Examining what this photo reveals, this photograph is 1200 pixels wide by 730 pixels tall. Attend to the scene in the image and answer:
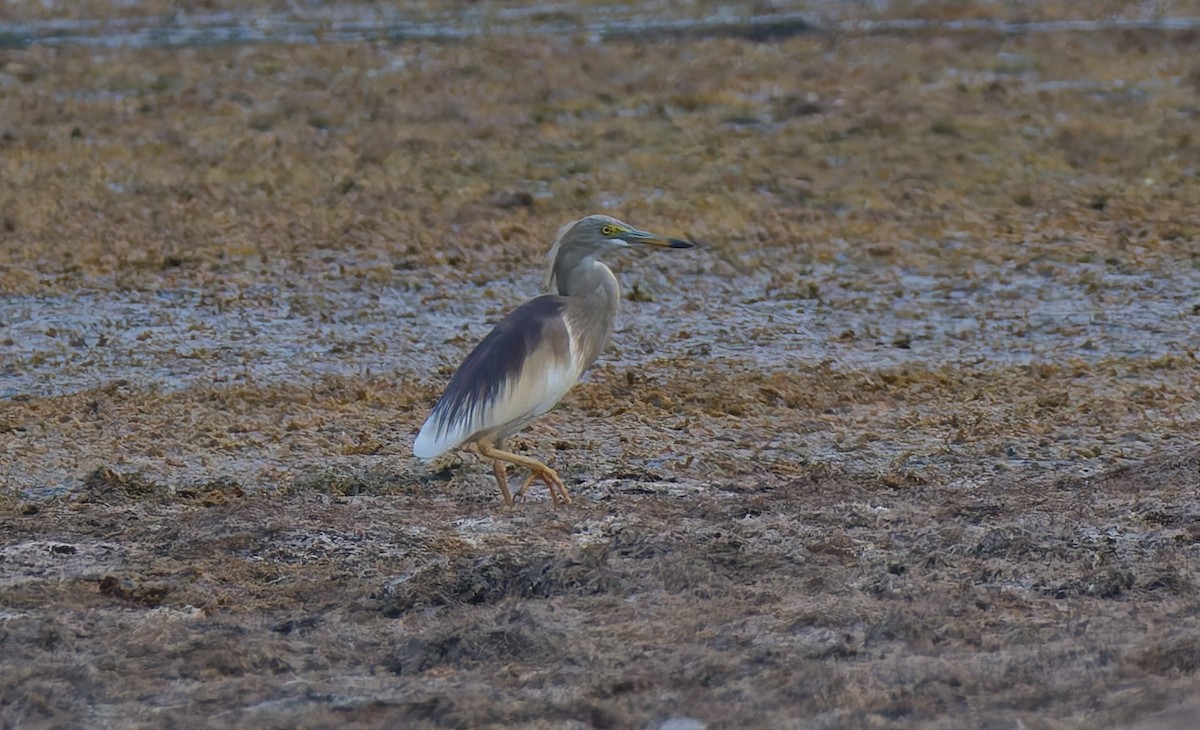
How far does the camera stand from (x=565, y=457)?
22.6 ft

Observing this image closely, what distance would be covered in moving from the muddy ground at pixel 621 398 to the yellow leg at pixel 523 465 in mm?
104

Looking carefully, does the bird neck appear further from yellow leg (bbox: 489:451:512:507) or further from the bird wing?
yellow leg (bbox: 489:451:512:507)

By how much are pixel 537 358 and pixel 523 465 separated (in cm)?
36

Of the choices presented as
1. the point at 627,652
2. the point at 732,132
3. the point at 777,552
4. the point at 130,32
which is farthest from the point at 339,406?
the point at 130,32

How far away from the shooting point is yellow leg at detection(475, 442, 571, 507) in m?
6.10

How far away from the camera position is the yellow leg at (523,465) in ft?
20.0

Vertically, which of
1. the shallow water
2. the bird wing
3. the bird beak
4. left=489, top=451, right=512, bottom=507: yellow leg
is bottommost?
the shallow water

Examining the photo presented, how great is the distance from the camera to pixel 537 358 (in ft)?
20.2

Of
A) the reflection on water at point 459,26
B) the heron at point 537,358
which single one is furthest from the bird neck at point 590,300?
the reflection on water at point 459,26

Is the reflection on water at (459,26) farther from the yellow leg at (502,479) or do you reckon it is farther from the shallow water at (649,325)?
the yellow leg at (502,479)

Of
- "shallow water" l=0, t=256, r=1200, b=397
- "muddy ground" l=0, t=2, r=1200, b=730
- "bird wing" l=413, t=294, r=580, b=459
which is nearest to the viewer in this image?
"muddy ground" l=0, t=2, r=1200, b=730

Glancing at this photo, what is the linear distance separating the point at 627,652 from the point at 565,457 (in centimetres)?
226

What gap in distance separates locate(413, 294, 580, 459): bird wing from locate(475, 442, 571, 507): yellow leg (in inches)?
3.2

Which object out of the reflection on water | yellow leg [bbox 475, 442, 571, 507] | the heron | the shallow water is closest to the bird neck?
the heron
